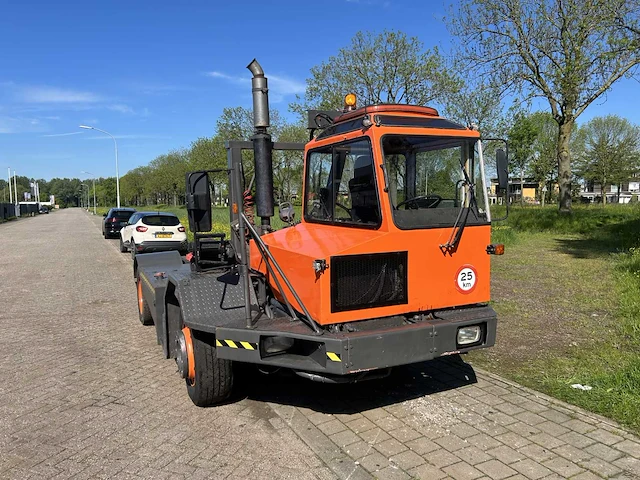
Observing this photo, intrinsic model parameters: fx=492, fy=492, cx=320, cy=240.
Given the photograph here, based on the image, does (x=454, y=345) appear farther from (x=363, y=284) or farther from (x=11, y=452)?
(x=11, y=452)

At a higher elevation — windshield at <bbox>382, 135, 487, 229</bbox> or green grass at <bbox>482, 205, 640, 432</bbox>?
windshield at <bbox>382, 135, 487, 229</bbox>

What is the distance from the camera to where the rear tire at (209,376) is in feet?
13.9

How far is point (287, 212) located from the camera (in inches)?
205

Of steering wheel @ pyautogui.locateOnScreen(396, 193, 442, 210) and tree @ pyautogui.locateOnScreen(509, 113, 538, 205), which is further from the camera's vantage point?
tree @ pyautogui.locateOnScreen(509, 113, 538, 205)

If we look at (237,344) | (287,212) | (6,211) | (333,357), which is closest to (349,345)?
(333,357)

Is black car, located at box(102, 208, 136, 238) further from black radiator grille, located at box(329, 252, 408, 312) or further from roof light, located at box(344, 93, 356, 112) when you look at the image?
black radiator grille, located at box(329, 252, 408, 312)

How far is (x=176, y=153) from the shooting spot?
241 ft

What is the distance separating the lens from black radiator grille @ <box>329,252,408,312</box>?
12.0ft

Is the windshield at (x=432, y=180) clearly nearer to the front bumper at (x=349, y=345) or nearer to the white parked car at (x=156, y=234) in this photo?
the front bumper at (x=349, y=345)

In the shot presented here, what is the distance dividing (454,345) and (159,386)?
2950 mm

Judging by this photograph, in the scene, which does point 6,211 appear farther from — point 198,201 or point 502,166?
point 502,166

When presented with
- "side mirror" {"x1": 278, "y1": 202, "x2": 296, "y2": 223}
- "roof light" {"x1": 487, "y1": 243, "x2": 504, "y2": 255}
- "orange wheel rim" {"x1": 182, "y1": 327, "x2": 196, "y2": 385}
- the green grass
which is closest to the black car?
the green grass

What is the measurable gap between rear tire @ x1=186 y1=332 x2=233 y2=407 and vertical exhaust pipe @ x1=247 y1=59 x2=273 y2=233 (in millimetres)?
1310

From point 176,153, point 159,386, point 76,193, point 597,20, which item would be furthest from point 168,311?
point 76,193
